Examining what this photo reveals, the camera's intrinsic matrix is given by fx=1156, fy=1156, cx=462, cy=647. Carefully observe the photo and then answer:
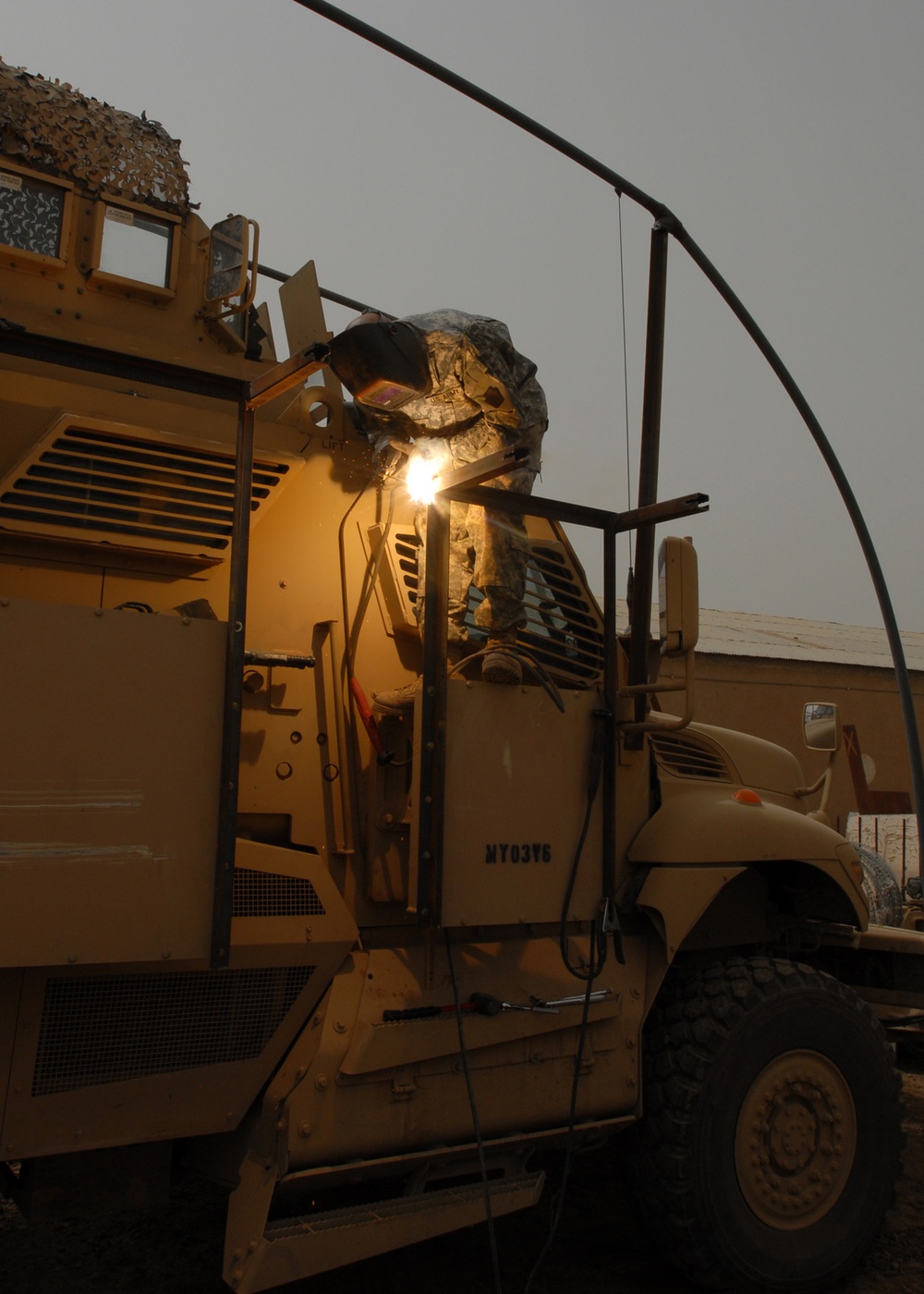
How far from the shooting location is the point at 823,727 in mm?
5531

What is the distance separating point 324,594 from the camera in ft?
13.6

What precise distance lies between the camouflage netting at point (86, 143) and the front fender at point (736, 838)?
2953 millimetres

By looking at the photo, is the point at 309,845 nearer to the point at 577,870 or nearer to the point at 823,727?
the point at 577,870

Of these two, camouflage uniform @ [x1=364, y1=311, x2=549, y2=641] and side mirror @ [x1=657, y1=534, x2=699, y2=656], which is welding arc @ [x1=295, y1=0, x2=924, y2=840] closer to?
camouflage uniform @ [x1=364, y1=311, x2=549, y2=641]

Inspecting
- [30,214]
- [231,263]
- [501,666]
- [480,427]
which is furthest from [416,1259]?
[30,214]

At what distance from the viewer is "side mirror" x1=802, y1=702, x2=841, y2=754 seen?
5488mm

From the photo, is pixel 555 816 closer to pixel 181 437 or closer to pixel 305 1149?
pixel 305 1149

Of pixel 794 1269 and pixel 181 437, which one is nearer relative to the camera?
pixel 181 437

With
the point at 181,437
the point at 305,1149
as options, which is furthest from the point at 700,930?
the point at 181,437

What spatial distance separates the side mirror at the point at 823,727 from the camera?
5488 millimetres

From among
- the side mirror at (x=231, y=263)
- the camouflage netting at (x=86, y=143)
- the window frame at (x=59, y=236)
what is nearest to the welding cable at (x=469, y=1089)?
the side mirror at (x=231, y=263)

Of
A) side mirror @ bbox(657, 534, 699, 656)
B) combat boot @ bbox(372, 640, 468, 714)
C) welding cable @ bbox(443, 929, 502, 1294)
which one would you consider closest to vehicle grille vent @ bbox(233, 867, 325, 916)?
welding cable @ bbox(443, 929, 502, 1294)

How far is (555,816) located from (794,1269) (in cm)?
200

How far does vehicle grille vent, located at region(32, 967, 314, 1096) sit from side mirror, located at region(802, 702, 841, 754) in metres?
2.94
